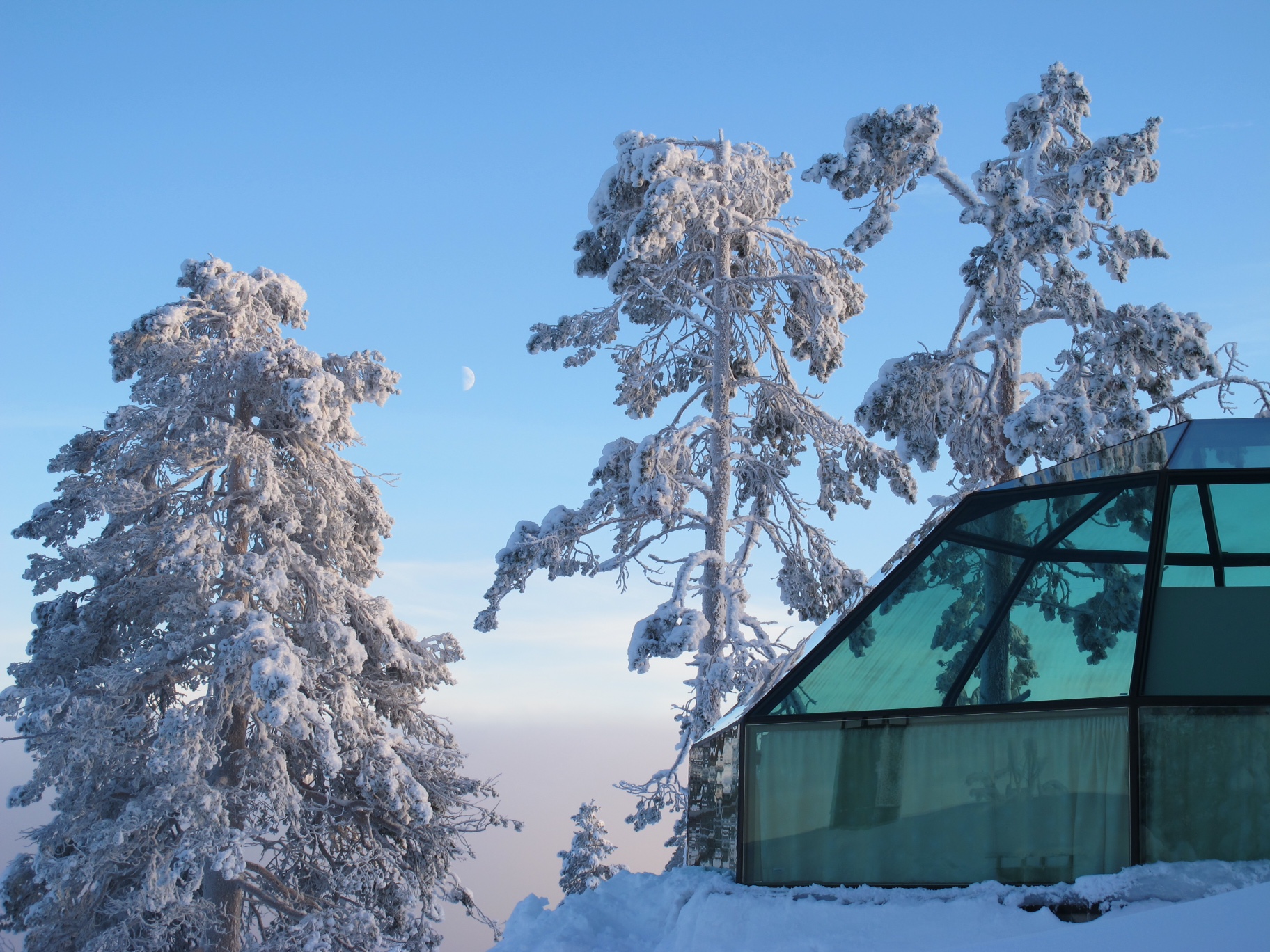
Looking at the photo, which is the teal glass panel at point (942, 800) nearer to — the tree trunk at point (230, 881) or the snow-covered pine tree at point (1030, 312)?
the snow-covered pine tree at point (1030, 312)

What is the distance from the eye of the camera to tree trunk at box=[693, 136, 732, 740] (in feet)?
51.2

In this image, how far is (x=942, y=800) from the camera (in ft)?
15.4

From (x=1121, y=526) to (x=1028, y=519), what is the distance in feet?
1.66

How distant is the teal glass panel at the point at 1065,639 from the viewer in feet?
15.5

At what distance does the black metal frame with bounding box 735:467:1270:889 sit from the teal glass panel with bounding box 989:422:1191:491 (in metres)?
0.05

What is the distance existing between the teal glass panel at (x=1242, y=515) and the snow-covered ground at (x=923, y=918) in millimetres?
1608

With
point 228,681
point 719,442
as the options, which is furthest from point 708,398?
point 228,681

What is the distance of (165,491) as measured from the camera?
54.8 feet

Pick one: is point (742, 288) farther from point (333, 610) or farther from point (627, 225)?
point (333, 610)

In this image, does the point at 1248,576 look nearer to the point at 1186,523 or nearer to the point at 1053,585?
the point at 1186,523

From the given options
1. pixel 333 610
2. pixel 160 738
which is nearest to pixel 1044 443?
pixel 333 610

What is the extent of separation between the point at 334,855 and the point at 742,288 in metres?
12.0

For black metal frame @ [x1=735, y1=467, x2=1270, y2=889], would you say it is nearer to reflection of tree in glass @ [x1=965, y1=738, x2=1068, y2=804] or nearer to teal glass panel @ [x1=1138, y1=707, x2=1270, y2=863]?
teal glass panel @ [x1=1138, y1=707, x2=1270, y2=863]

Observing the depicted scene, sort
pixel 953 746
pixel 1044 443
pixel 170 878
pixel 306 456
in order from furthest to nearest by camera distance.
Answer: pixel 306 456
pixel 170 878
pixel 1044 443
pixel 953 746
